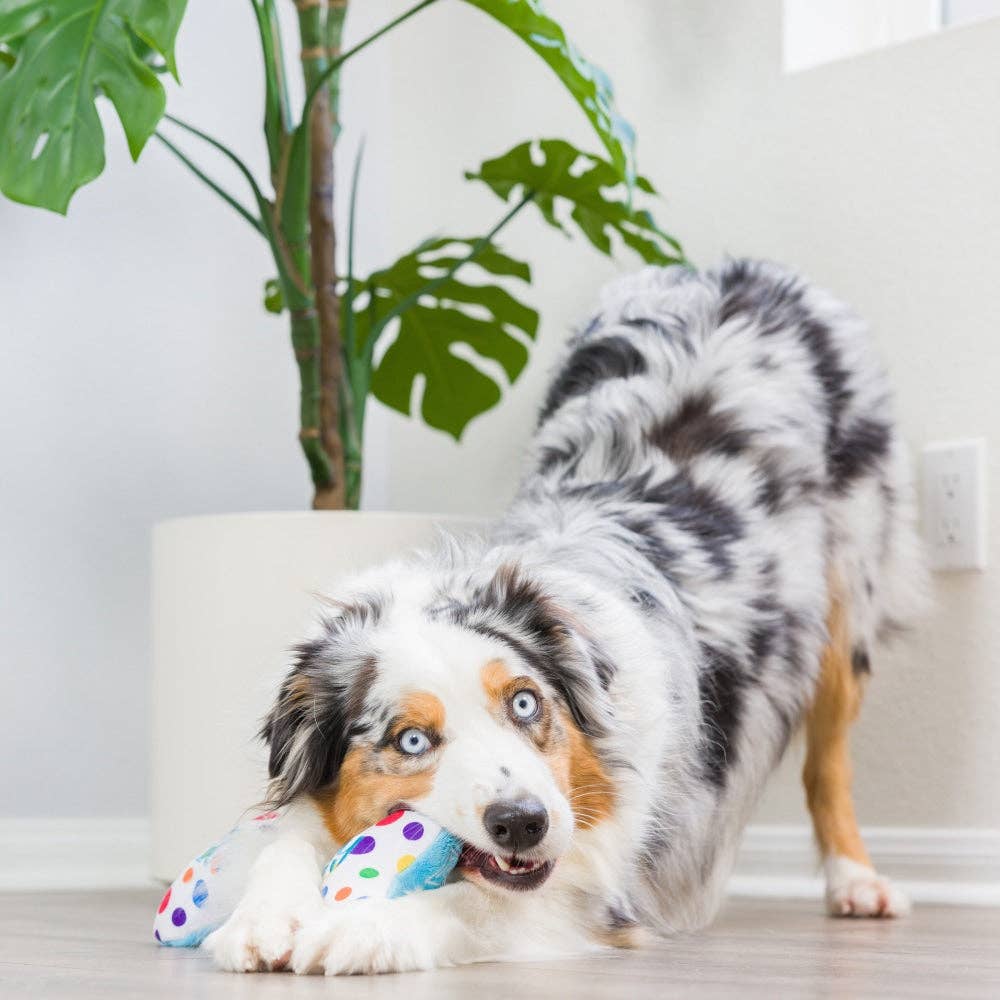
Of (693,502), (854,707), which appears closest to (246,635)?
(693,502)

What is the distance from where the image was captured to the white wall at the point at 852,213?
2.56m

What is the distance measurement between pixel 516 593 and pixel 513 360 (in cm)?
123

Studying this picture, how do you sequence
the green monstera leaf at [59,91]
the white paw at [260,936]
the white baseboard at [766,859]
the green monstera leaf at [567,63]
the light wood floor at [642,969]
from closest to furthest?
1. the light wood floor at [642,969]
2. the white paw at [260,936]
3. the green monstera leaf at [59,91]
4. the green monstera leaf at [567,63]
5. the white baseboard at [766,859]

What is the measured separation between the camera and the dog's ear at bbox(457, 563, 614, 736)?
1.79 metres

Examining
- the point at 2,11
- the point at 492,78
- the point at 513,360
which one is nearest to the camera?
the point at 2,11

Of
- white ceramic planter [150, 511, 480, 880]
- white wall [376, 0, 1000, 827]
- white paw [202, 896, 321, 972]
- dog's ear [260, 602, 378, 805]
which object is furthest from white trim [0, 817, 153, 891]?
white paw [202, 896, 321, 972]

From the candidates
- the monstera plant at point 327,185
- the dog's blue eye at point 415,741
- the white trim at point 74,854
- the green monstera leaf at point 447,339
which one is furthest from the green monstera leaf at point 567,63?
the white trim at point 74,854

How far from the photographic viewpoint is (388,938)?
1.53m

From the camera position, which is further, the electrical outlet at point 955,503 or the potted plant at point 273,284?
the electrical outlet at point 955,503

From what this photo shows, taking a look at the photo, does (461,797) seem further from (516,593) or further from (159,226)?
(159,226)

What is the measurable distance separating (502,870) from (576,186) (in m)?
1.42

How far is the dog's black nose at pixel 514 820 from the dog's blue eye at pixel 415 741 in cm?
12

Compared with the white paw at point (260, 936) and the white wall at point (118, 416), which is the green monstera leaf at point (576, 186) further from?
the white paw at point (260, 936)

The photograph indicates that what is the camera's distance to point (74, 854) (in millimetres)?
2965
